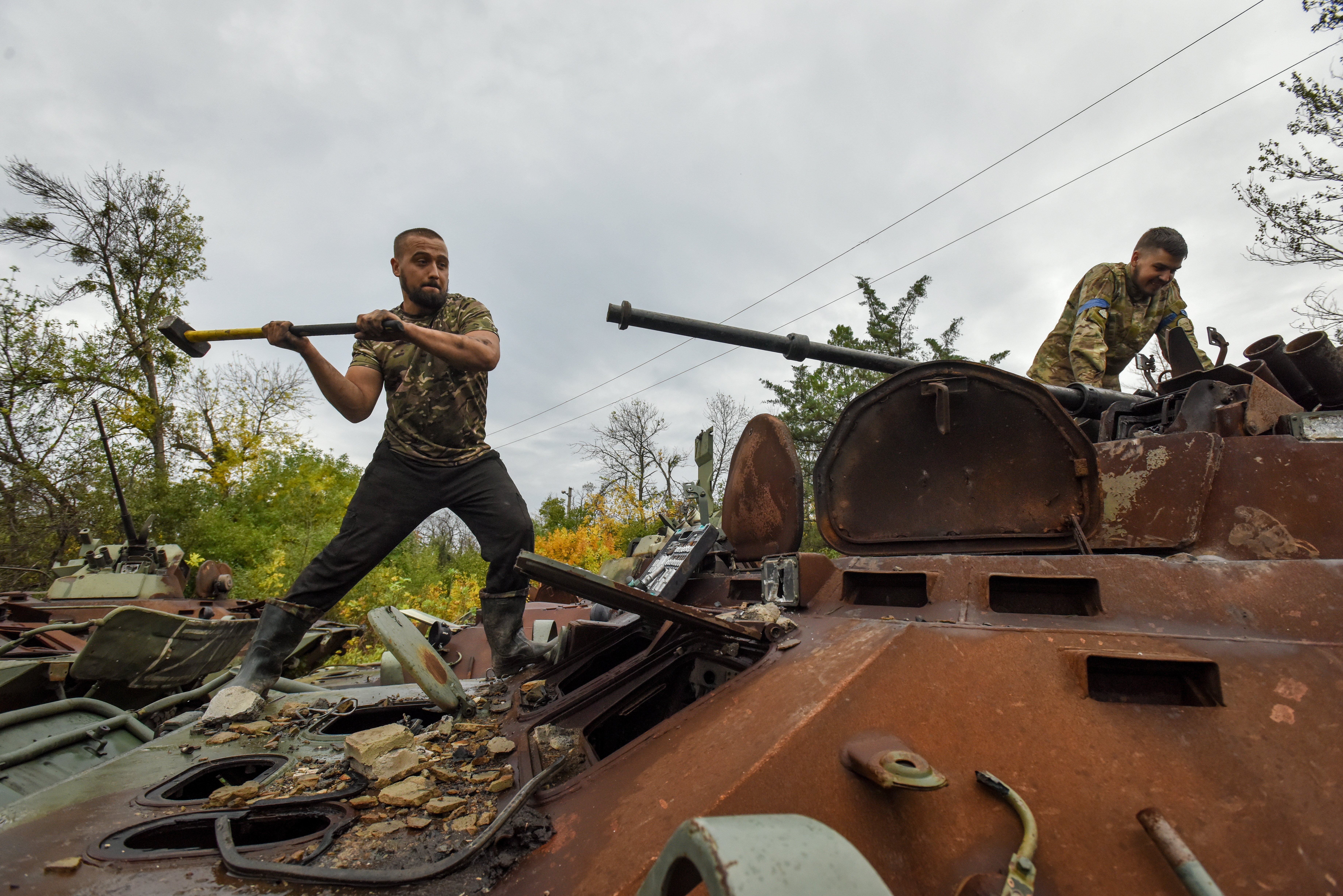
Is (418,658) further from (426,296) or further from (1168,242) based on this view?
(1168,242)

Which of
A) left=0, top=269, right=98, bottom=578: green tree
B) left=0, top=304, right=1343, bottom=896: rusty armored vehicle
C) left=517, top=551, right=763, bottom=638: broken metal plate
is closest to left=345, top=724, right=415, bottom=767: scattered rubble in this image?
left=0, top=304, right=1343, bottom=896: rusty armored vehicle

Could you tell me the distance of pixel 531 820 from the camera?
1.57 meters

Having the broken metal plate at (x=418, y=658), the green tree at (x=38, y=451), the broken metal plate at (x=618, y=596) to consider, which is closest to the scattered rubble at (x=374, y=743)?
the broken metal plate at (x=418, y=658)

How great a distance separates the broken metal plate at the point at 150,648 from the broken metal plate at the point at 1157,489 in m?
4.79

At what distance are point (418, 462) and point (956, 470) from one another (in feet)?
7.15

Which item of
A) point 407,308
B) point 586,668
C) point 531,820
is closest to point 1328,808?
point 531,820

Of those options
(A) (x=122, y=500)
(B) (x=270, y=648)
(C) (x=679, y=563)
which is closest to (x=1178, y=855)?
(C) (x=679, y=563)

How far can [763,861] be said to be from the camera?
874 millimetres

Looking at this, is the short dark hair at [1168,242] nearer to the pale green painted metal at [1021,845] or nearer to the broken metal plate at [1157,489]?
the broken metal plate at [1157,489]

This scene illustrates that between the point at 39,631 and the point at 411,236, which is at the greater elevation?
the point at 411,236

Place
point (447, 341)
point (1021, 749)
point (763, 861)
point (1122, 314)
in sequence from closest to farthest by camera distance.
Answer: point (763, 861) < point (1021, 749) < point (447, 341) < point (1122, 314)

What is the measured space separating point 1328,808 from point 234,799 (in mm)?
2438

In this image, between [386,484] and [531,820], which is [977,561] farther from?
[386,484]

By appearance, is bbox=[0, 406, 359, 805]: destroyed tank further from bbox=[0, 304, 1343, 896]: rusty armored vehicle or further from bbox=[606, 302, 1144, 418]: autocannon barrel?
bbox=[606, 302, 1144, 418]: autocannon barrel
